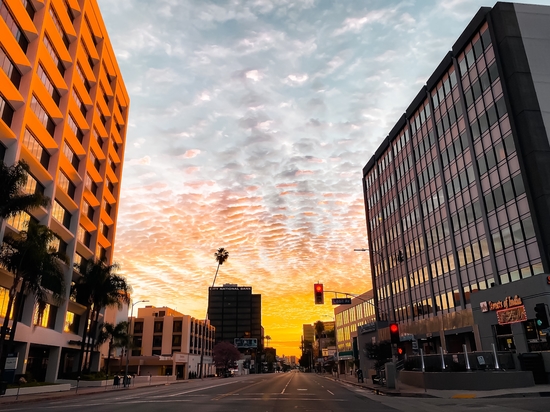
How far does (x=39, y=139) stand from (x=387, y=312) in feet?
182

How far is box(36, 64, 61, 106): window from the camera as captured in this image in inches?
1644

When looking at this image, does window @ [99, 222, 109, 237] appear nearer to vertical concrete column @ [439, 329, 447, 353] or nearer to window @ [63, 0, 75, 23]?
window @ [63, 0, 75, 23]

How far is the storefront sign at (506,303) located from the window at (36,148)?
149 ft

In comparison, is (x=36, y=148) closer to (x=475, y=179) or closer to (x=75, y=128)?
(x=75, y=128)

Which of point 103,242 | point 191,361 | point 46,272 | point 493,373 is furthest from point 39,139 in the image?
point 191,361

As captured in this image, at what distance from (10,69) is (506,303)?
47.5 metres

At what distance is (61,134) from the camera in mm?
46188

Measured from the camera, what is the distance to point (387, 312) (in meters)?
67.1

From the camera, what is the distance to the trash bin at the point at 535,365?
27672 mm

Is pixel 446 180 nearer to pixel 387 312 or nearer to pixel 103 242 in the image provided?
pixel 387 312

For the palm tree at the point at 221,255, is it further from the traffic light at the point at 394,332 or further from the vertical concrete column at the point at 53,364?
the traffic light at the point at 394,332

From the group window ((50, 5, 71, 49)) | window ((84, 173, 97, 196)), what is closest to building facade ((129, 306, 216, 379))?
window ((84, 173, 97, 196))

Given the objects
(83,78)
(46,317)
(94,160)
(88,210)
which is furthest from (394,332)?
(83,78)

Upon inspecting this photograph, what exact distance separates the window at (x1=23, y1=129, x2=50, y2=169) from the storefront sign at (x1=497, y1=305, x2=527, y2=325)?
45.7 metres
